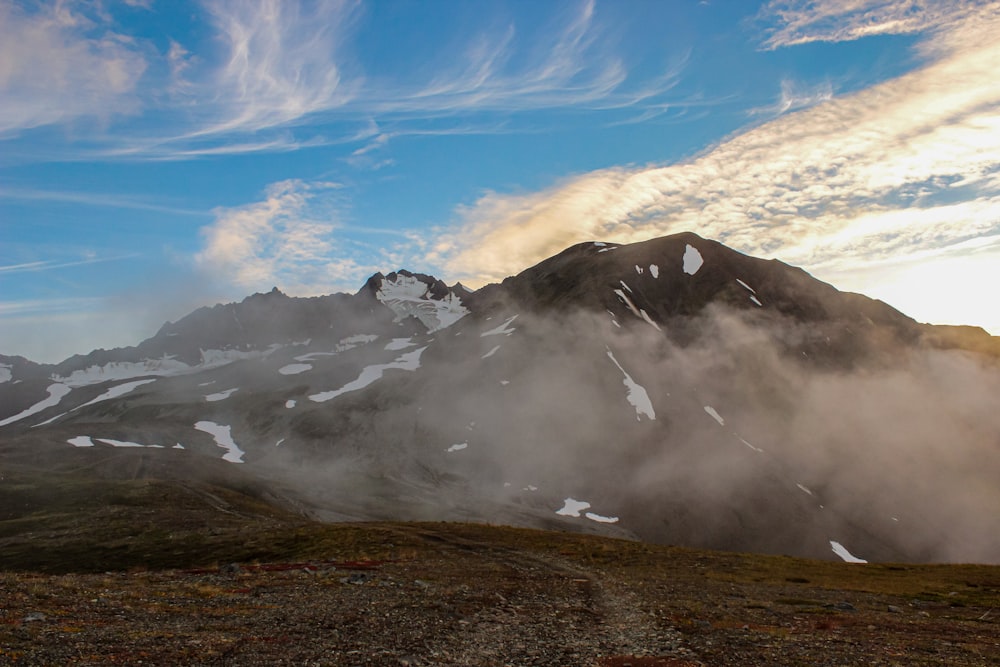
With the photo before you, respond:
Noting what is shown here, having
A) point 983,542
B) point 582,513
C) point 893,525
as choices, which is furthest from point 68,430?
point 983,542

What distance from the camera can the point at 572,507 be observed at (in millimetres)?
169375

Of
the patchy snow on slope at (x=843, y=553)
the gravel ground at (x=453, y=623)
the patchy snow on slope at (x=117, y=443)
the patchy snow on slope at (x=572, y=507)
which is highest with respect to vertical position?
the gravel ground at (x=453, y=623)

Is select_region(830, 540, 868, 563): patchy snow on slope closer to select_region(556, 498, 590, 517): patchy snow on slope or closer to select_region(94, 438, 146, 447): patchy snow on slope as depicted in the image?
select_region(556, 498, 590, 517): patchy snow on slope

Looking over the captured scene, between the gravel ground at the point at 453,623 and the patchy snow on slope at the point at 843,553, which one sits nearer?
the gravel ground at the point at 453,623

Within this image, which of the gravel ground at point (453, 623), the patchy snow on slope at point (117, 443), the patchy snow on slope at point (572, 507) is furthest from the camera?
the patchy snow on slope at point (117, 443)

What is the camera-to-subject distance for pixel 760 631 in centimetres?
2558

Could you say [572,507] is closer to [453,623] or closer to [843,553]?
[843,553]

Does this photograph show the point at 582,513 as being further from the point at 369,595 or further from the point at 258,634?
the point at 258,634

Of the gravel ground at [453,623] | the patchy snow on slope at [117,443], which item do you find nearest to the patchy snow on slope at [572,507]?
the patchy snow on slope at [117,443]

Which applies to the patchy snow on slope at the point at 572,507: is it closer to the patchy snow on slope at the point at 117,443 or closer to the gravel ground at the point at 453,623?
the patchy snow on slope at the point at 117,443

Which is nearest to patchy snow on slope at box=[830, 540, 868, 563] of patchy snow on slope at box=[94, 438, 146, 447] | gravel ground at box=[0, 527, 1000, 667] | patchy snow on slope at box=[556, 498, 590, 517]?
patchy snow on slope at box=[556, 498, 590, 517]

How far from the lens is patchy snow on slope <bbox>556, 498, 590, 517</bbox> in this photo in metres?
165

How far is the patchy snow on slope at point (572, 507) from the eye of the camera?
165 metres

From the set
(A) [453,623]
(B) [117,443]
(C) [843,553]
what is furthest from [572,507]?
(A) [453,623]
